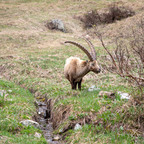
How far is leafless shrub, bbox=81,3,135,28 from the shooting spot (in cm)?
2783

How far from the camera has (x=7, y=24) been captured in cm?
2450

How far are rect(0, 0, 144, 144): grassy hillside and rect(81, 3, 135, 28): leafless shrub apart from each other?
1066mm

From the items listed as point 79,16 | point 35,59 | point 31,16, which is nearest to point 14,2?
point 31,16

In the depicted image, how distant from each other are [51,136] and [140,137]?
269 cm

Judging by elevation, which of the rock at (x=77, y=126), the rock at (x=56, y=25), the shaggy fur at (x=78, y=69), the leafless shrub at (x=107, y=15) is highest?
the leafless shrub at (x=107, y=15)


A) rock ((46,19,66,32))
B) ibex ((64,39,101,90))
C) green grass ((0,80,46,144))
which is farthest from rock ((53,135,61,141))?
rock ((46,19,66,32))

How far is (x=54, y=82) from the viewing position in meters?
11.8

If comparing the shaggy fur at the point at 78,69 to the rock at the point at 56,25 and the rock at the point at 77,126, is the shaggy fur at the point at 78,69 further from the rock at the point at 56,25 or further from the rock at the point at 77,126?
the rock at the point at 56,25

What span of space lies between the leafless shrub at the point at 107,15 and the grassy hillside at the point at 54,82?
1066 mm

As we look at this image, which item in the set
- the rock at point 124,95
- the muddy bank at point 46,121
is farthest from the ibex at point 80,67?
the rock at point 124,95

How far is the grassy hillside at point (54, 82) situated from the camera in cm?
548

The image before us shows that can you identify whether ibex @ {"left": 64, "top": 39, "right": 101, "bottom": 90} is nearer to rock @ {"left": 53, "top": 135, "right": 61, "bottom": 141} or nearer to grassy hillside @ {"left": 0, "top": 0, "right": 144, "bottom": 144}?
grassy hillside @ {"left": 0, "top": 0, "right": 144, "bottom": 144}

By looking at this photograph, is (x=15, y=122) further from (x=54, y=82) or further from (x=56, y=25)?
(x=56, y=25)

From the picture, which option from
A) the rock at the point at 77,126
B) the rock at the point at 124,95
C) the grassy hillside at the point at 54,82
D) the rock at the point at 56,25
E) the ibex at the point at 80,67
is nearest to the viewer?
the grassy hillside at the point at 54,82
